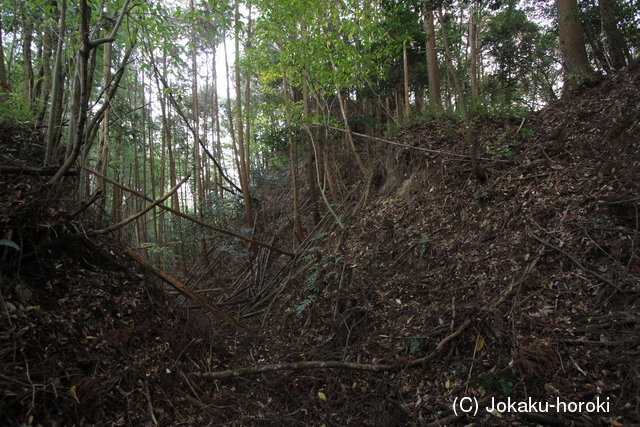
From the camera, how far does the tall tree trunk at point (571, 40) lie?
7059 mm

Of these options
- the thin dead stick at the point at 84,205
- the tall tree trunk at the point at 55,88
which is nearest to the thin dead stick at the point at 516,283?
the thin dead stick at the point at 84,205

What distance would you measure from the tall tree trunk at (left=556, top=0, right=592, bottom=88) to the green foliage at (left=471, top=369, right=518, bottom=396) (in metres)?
6.67

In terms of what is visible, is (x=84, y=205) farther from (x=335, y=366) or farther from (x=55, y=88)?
(x=335, y=366)

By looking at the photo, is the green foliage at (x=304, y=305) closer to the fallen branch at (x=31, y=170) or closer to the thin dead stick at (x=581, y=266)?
the thin dead stick at (x=581, y=266)

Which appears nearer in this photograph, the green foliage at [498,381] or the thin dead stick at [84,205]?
the green foliage at [498,381]

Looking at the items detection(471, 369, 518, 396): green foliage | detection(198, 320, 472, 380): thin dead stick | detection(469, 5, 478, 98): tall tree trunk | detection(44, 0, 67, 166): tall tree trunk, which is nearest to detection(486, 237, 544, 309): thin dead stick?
detection(198, 320, 472, 380): thin dead stick

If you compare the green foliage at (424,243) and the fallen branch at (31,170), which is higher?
the fallen branch at (31,170)

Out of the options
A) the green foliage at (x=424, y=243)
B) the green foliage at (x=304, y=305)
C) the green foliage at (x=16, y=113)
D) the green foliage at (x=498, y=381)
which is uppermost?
the green foliage at (x=16, y=113)

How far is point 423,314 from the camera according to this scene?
4.72 metres

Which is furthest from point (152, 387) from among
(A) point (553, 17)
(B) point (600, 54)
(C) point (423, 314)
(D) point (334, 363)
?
(A) point (553, 17)

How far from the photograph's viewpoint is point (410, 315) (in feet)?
15.9

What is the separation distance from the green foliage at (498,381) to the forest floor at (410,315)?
0.7 inches

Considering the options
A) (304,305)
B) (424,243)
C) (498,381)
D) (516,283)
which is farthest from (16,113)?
(516,283)

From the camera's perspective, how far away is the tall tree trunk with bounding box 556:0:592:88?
7059mm
